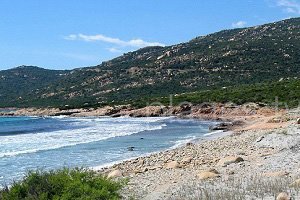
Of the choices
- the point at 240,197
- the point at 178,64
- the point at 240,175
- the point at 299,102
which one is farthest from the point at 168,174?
the point at 178,64

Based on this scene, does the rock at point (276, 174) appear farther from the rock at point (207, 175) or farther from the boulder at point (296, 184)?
the boulder at point (296, 184)

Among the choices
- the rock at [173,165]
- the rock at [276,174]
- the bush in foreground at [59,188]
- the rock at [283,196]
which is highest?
the bush in foreground at [59,188]

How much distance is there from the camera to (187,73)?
366 ft

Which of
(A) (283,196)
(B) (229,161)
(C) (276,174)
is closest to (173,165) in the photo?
(B) (229,161)

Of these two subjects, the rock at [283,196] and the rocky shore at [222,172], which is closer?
the rock at [283,196]

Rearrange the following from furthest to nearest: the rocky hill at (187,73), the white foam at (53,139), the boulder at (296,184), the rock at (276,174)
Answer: the rocky hill at (187,73) → the white foam at (53,139) → the rock at (276,174) → the boulder at (296,184)

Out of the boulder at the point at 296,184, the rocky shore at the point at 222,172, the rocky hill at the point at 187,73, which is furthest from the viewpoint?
the rocky hill at the point at 187,73

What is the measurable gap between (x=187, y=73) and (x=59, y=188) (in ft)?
336

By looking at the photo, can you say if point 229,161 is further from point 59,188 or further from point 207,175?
point 59,188

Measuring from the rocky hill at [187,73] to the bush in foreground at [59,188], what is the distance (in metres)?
80.1

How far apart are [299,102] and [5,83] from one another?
144m

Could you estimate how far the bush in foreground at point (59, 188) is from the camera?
32.7 feet

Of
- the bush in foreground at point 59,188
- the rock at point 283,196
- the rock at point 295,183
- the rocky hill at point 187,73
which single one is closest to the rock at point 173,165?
the rock at point 295,183

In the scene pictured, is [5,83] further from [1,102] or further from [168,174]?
[168,174]
